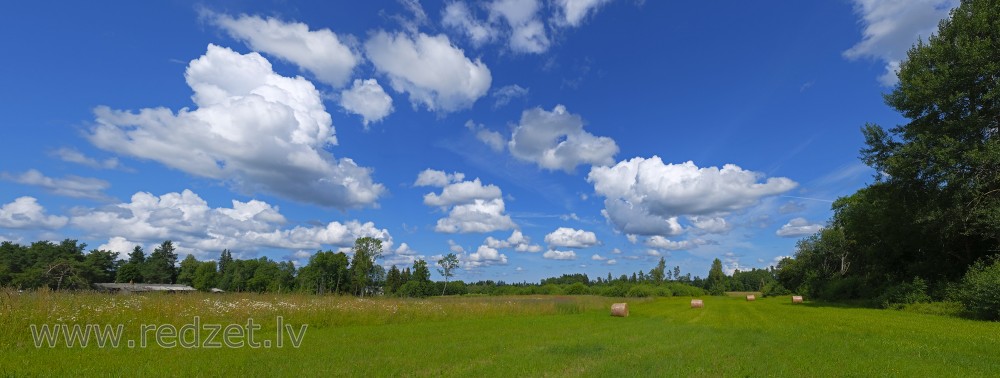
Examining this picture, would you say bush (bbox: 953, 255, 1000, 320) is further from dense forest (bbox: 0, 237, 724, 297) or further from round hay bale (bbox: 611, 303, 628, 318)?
dense forest (bbox: 0, 237, 724, 297)

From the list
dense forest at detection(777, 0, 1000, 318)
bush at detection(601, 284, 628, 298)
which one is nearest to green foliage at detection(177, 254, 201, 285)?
bush at detection(601, 284, 628, 298)

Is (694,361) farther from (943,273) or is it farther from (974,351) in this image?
(943,273)

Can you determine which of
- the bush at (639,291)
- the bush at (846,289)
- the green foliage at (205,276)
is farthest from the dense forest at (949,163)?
the green foliage at (205,276)

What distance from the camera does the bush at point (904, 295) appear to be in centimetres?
3253

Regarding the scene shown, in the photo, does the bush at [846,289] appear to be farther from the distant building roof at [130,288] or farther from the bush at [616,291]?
the distant building roof at [130,288]

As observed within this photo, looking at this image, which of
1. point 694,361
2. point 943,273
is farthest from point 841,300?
point 694,361

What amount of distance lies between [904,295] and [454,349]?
37858mm

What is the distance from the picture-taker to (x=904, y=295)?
3416cm

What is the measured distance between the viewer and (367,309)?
21719mm

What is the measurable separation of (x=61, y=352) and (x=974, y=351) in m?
22.6

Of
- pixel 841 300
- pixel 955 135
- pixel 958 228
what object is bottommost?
pixel 841 300

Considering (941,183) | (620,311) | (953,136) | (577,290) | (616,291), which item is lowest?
(577,290)

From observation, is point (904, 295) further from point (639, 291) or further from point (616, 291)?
point (616, 291)

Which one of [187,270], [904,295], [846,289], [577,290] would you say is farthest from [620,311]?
[187,270]
